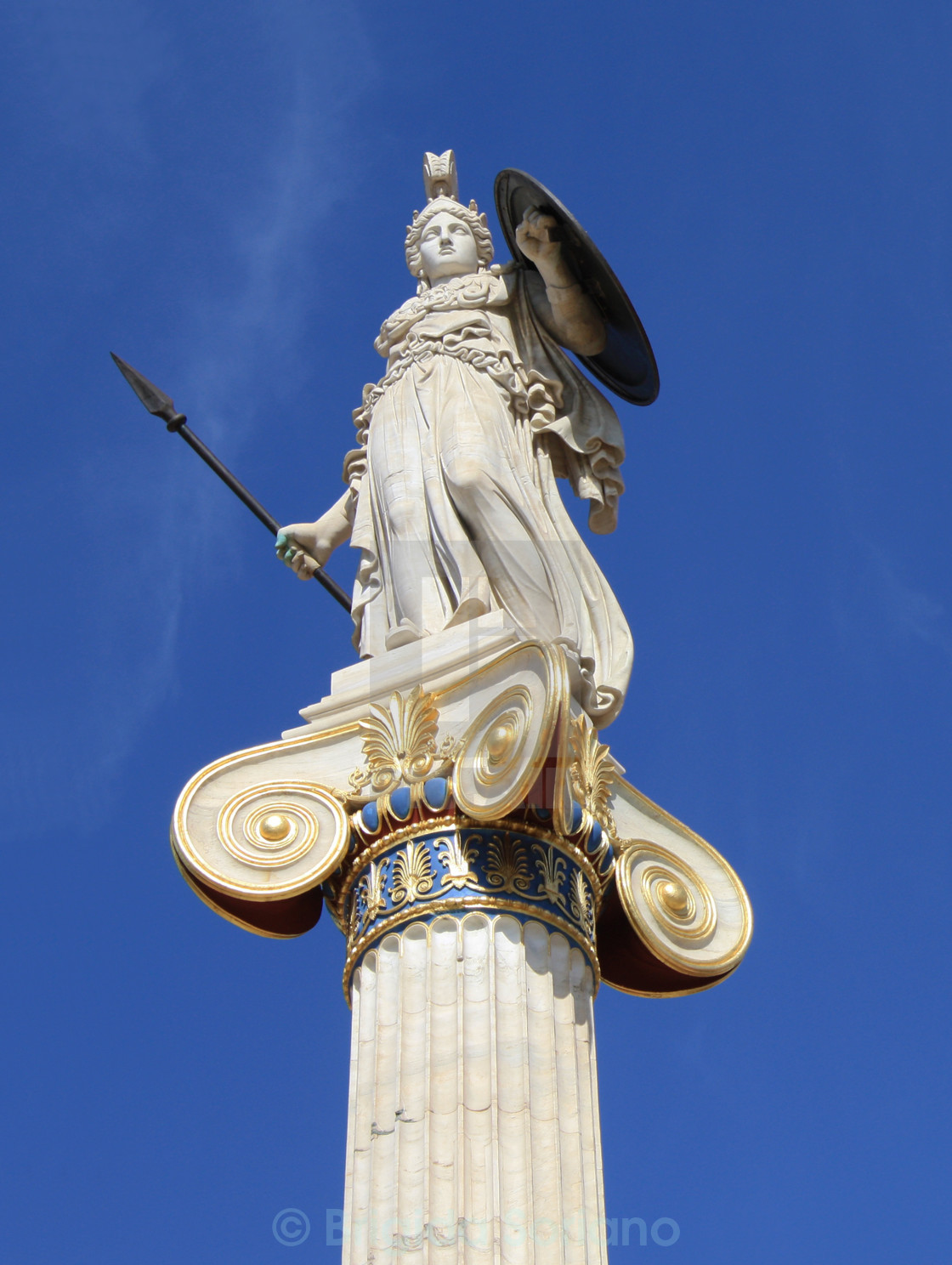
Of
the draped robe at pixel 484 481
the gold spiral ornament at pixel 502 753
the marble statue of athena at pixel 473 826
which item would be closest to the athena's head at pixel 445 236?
the draped robe at pixel 484 481

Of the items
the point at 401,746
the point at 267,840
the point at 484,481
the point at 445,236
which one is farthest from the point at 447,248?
the point at 267,840

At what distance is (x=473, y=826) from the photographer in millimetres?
11977

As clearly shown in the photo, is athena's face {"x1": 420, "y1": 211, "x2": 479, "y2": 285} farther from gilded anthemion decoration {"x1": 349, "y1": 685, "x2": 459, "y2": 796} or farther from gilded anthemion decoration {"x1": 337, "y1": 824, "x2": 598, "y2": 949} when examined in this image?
gilded anthemion decoration {"x1": 337, "y1": 824, "x2": 598, "y2": 949}

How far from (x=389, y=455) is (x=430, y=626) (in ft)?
6.03

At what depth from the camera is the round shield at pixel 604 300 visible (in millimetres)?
15609

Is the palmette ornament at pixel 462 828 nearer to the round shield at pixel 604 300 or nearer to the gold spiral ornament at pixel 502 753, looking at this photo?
the gold spiral ornament at pixel 502 753

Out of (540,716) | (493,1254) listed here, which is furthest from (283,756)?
(493,1254)

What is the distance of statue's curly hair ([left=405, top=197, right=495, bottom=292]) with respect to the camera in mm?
16859

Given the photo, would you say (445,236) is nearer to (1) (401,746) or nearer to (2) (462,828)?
(1) (401,746)

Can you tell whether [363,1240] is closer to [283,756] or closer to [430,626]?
[283,756]

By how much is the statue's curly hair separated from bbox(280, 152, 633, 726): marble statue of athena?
0.06ft

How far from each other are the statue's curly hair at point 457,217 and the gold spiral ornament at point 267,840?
19.2 feet

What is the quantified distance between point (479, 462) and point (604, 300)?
2.67 metres

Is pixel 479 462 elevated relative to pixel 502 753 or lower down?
elevated
